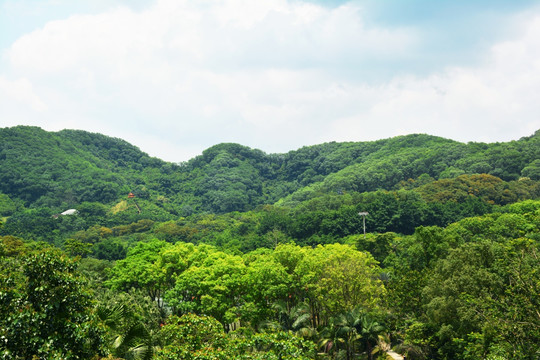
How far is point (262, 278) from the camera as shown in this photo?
24031 mm

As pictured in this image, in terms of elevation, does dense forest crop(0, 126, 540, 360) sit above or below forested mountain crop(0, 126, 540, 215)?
below

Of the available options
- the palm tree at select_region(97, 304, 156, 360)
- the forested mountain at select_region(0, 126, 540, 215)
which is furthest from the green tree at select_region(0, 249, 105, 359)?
the forested mountain at select_region(0, 126, 540, 215)

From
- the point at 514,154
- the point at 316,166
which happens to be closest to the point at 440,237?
the point at 514,154

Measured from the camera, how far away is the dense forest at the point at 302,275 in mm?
9586

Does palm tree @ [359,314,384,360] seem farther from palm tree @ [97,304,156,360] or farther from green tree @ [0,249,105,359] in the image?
green tree @ [0,249,105,359]

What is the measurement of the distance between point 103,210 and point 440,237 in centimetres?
7798

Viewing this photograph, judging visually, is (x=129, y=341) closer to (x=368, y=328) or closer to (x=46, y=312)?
(x=46, y=312)

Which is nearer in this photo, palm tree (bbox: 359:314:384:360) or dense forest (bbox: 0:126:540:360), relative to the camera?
dense forest (bbox: 0:126:540:360)

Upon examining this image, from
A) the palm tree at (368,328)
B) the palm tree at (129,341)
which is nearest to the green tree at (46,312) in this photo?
the palm tree at (129,341)

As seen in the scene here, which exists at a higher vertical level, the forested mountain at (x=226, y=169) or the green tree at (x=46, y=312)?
the forested mountain at (x=226, y=169)

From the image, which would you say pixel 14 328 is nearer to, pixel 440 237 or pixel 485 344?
pixel 485 344

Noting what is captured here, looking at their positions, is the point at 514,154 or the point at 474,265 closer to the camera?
the point at 474,265

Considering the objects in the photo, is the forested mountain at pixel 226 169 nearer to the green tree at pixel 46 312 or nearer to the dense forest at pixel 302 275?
the dense forest at pixel 302 275

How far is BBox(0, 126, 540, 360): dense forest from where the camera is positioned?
959cm
